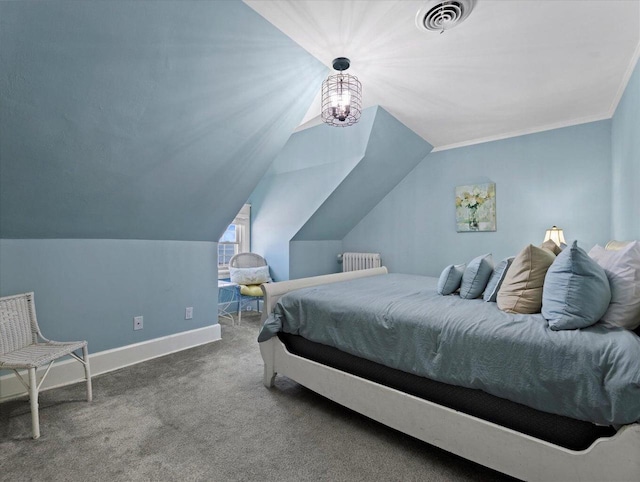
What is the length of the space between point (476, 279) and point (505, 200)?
2.50 m

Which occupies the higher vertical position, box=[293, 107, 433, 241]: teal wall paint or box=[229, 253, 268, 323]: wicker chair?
box=[293, 107, 433, 241]: teal wall paint

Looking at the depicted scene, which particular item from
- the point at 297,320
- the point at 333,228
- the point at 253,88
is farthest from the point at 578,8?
the point at 333,228

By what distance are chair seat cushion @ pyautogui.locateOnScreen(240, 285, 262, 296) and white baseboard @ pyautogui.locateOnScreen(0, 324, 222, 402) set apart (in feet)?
2.13

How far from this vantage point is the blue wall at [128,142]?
5.03 feet

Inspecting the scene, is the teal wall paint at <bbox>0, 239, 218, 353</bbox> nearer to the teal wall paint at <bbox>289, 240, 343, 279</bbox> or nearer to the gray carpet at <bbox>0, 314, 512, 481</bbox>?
the gray carpet at <bbox>0, 314, 512, 481</bbox>

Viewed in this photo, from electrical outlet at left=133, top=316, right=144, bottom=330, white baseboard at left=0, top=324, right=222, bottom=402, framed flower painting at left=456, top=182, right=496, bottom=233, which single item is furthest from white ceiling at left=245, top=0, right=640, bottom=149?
white baseboard at left=0, top=324, right=222, bottom=402

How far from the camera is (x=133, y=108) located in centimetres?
188

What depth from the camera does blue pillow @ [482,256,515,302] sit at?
5.91 ft

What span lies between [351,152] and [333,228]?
143cm

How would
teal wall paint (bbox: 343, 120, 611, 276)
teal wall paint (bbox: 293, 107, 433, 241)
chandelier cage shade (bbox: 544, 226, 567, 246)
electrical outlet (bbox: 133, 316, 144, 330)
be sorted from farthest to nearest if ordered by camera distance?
1. teal wall paint (bbox: 293, 107, 433, 241)
2. teal wall paint (bbox: 343, 120, 611, 276)
3. chandelier cage shade (bbox: 544, 226, 567, 246)
4. electrical outlet (bbox: 133, 316, 144, 330)

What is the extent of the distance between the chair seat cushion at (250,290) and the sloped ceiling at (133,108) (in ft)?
4.50

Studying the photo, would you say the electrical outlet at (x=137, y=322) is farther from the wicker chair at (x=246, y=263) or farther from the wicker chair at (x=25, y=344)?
the wicker chair at (x=246, y=263)

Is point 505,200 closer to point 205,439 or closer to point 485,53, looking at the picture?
point 485,53

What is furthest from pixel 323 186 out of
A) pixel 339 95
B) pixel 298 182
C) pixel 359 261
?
pixel 339 95
